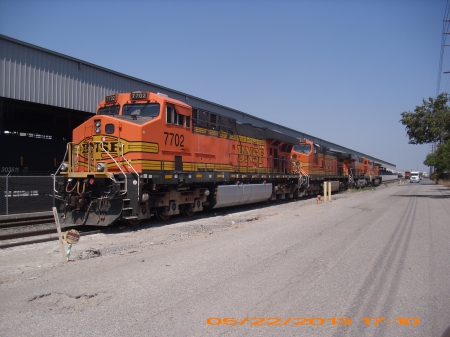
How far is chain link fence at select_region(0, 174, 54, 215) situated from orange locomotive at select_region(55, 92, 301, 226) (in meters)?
2.68

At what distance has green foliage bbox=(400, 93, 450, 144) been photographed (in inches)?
1119

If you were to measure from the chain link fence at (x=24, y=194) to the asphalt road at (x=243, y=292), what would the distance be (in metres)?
8.10

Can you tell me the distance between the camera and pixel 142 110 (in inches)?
472

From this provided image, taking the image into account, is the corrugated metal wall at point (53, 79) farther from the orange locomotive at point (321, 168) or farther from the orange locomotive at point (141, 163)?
the orange locomotive at point (321, 168)

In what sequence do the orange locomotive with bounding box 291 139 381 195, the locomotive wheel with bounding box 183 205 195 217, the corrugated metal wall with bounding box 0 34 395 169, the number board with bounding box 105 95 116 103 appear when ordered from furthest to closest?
the orange locomotive with bounding box 291 139 381 195, the corrugated metal wall with bounding box 0 34 395 169, the locomotive wheel with bounding box 183 205 195 217, the number board with bounding box 105 95 116 103

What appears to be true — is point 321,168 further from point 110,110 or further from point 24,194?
point 24,194

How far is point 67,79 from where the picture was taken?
17344 mm

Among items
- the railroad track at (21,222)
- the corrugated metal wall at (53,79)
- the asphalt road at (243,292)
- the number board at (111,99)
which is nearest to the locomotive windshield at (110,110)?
the number board at (111,99)

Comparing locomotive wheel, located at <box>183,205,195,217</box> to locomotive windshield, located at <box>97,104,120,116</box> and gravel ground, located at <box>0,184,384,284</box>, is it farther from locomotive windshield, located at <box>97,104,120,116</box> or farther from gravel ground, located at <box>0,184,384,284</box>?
A: locomotive windshield, located at <box>97,104,120,116</box>

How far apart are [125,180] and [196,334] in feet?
23.3

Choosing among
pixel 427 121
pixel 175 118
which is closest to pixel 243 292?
pixel 175 118
